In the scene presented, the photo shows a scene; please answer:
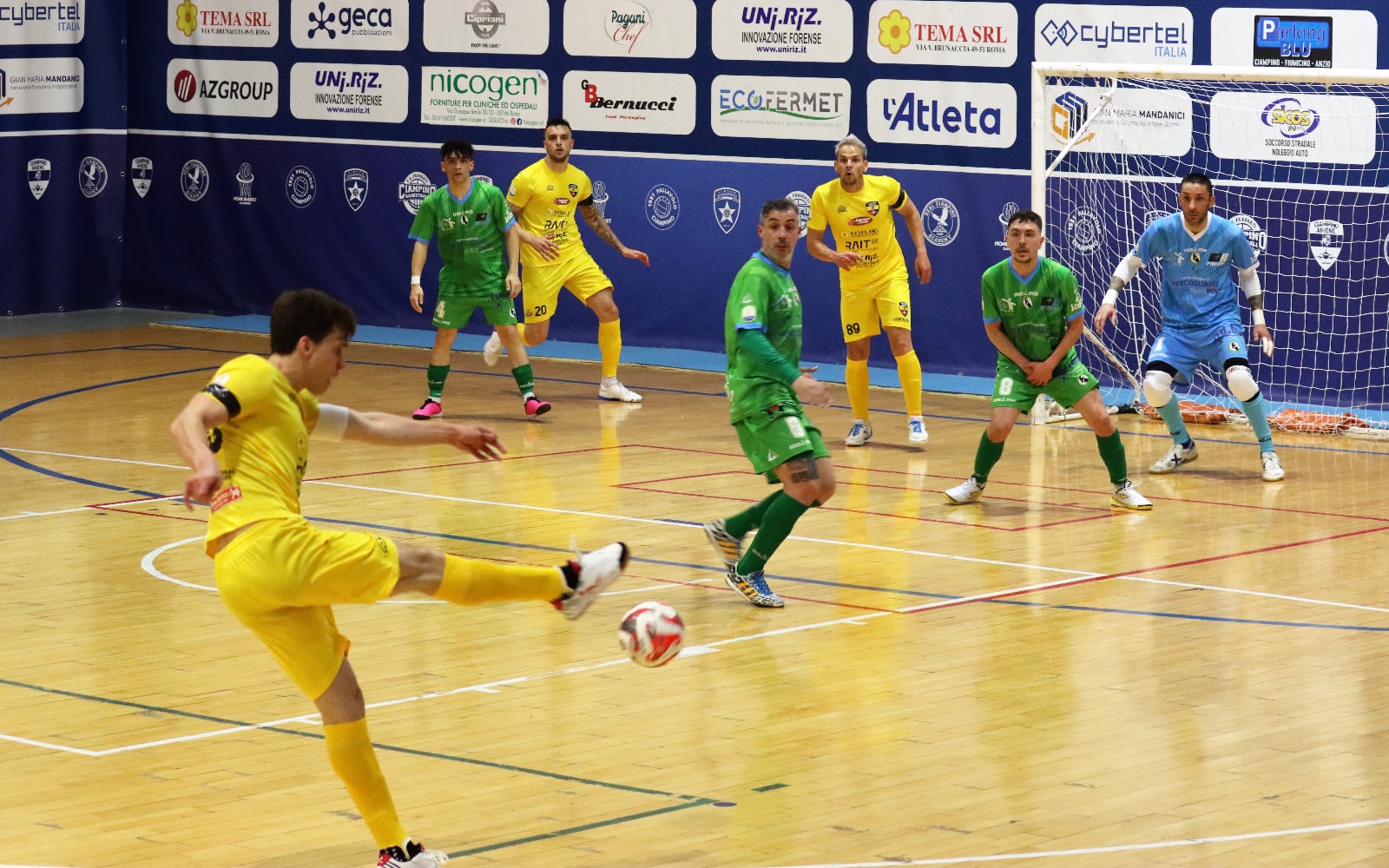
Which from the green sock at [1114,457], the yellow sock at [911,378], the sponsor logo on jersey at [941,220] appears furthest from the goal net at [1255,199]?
the green sock at [1114,457]

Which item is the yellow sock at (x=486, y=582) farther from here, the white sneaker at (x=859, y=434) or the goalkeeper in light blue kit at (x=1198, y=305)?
the white sneaker at (x=859, y=434)

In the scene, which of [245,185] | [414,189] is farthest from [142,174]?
[414,189]

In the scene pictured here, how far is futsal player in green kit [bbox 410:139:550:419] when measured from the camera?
17.2m

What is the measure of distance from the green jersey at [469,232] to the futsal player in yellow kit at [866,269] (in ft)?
9.15

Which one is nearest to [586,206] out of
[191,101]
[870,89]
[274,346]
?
[870,89]

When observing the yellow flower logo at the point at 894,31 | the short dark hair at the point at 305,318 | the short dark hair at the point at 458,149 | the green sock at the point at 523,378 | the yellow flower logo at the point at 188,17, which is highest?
the yellow flower logo at the point at 188,17

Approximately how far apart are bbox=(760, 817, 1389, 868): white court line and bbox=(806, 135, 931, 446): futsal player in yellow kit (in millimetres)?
9279

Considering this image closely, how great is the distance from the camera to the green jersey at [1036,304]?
13336 millimetres

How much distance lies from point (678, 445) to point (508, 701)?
724cm

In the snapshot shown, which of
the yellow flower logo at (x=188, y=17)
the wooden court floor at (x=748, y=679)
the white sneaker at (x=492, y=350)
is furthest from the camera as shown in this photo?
the yellow flower logo at (x=188, y=17)

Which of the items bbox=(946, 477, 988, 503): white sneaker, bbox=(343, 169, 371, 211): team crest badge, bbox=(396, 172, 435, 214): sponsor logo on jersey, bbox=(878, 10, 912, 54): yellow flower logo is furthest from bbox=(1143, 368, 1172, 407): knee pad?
bbox=(343, 169, 371, 211): team crest badge

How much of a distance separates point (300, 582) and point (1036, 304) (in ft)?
26.3

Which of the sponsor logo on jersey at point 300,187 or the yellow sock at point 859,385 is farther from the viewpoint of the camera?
the sponsor logo on jersey at point 300,187

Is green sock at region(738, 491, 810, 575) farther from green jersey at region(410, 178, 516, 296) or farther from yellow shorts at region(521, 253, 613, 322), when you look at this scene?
yellow shorts at region(521, 253, 613, 322)
